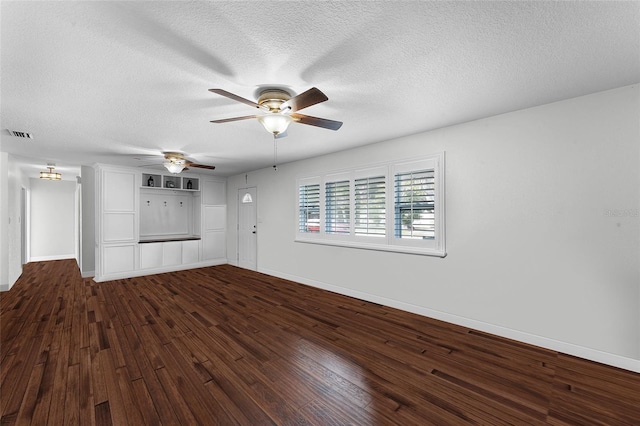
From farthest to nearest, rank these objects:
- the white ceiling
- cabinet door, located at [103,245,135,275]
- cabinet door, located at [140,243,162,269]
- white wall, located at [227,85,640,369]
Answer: cabinet door, located at [140,243,162,269] → cabinet door, located at [103,245,135,275] → white wall, located at [227,85,640,369] → the white ceiling

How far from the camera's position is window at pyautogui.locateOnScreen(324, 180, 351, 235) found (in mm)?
4801

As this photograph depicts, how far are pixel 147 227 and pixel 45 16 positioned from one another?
6588mm

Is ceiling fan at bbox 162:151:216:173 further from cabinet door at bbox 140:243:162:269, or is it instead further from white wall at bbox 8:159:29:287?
white wall at bbox 8:159:29:287

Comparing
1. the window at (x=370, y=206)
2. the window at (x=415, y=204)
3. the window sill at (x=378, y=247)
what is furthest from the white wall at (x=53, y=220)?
the window at (x=415, y=204)

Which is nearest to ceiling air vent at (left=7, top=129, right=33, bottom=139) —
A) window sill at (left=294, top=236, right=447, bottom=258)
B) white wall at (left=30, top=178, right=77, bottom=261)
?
window sill at (left=294, top=236, right=447, bottom=258)

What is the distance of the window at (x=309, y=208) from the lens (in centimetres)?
531

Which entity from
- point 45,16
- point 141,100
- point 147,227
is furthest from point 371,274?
point 147,227

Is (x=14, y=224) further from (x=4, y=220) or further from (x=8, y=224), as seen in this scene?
(x=4, y=220)

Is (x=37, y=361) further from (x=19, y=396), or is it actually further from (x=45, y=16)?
(x=45, y=16)

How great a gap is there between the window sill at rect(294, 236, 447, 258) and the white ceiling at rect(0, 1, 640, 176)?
1.69m

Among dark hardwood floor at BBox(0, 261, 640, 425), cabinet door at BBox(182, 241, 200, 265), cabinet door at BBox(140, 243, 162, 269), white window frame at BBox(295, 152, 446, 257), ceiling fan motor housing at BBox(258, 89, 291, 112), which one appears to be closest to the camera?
dark hardwood floor at BBox(0, 261, 640, 425)

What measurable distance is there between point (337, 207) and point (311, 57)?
3.18 metres

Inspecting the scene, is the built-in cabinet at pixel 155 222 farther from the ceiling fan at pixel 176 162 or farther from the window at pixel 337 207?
the window at pixel 337 207

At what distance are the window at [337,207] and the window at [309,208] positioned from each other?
0.24 meters
